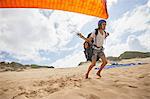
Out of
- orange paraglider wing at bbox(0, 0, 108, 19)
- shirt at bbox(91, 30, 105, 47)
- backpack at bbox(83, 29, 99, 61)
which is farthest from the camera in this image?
shirt at bbox(91, 30, 105, 47)

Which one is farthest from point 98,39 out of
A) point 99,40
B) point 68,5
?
point 68,5

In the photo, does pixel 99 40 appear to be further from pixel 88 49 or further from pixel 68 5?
pixel 68 5

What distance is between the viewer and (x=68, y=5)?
733 cm

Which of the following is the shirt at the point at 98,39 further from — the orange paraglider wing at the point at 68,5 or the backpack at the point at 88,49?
the orange paraglider wing at the point at 68,5

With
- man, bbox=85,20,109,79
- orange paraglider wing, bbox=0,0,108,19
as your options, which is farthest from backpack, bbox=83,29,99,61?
orange paraglider wing, bbox=0,0,108,19

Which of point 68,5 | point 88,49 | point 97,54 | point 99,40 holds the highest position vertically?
point 68,5

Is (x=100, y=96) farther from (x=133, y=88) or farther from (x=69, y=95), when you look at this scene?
(x=133, y=88)

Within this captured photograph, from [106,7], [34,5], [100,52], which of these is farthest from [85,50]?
[34,5]

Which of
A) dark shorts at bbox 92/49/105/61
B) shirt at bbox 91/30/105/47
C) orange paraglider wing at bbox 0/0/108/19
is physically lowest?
dark shorts at bbox 92/49/105/61

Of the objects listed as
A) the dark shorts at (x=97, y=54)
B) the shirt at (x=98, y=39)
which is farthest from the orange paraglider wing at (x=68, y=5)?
the dark shorts at (x=97, y=54)

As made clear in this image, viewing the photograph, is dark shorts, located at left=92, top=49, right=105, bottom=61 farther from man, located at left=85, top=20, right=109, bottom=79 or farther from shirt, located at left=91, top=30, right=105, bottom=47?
shirt, located at left=91, top=30, right=105, bottom=47

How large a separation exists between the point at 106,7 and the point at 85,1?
0.82 m

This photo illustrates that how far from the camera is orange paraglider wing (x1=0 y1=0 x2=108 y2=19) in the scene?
22.6 ft

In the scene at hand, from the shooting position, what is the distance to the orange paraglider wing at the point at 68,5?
6.89 m
